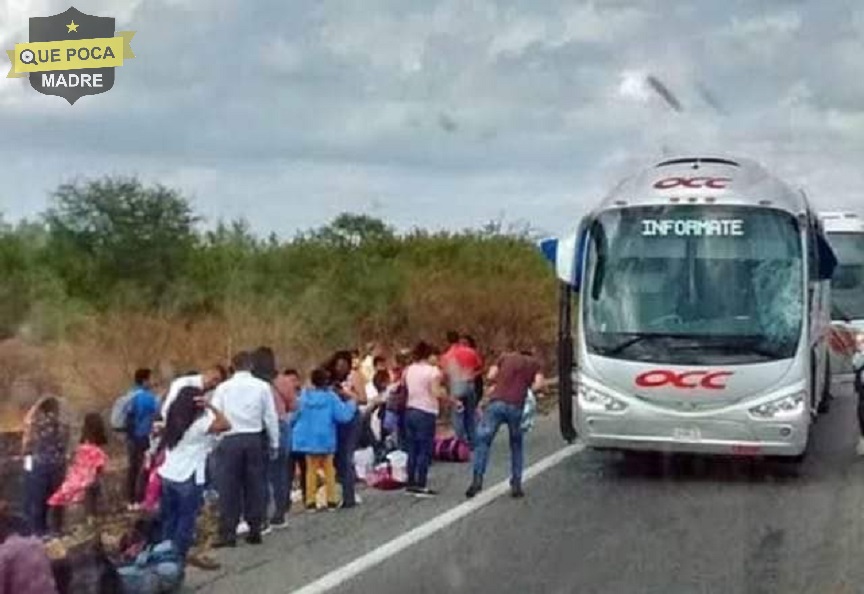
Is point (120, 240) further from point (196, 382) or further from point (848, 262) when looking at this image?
point (196, 382)

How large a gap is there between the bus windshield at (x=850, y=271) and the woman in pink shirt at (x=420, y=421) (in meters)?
15.2

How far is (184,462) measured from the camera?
1263 centimetres

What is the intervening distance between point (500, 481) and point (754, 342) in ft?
9.69

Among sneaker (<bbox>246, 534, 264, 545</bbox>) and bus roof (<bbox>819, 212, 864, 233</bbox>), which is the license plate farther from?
bus roof (<bbox>819, 212, 864, 233</bbox>)

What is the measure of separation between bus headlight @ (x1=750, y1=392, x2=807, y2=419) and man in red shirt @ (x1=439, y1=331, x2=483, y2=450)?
13.5ft

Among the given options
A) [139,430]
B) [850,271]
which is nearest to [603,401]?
[139,430]

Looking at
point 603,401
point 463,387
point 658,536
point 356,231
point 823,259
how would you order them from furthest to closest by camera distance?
point 356,231
point 463,387
point 823,259
point 603,401
point 658,536

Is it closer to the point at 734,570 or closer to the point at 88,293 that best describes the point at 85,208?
the point at 88,293

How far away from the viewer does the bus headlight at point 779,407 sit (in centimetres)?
1722

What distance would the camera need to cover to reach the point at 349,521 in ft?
48.8

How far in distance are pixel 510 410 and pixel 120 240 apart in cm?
2048

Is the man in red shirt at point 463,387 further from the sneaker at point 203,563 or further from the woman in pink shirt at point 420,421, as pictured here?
the sneaker at point 203,563

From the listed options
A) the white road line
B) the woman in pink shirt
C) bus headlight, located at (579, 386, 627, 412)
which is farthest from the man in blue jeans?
bus headlight, located at (579, 386, 627, 412)

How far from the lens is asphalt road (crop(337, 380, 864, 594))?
38.8 feet
